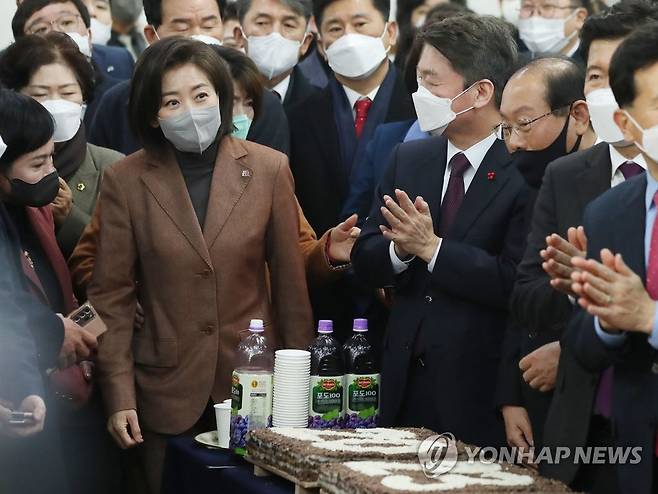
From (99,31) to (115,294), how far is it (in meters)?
3.40

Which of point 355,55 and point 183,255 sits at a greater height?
point 355,55

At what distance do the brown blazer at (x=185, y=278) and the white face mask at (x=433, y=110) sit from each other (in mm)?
516

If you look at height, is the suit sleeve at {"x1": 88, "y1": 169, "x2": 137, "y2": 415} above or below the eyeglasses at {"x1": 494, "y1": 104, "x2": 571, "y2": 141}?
below

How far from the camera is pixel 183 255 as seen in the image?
4180mm

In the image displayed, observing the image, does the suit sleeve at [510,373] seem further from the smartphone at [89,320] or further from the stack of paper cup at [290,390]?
the smartphone at [89,320]

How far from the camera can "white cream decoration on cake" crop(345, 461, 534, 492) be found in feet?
9.50

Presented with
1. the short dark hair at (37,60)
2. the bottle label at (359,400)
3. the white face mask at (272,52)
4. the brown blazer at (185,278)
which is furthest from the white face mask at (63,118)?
the bottle label at (359,400)

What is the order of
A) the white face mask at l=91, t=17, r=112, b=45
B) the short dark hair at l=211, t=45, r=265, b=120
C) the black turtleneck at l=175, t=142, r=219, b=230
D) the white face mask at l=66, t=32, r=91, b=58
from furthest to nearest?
the white face mask at l=91, t=17, r=112, b=45
the white face mask at l=66, t=32, r=91, b=58
the short dark hair at l=211, t=45, r=265, b=120
the black turtleneck at l=175, t=142, r=219, b=230

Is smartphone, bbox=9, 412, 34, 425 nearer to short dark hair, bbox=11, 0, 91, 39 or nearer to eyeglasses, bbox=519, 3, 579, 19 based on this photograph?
short dark hair, bbox=11, 0, 91, 39

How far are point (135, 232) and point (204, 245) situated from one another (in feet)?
0.84

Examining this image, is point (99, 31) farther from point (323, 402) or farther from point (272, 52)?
point (323, 402)

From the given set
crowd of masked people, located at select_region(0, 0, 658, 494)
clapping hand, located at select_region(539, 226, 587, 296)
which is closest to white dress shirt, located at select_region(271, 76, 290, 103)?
crowd of masked people, located at select_region(0, 0, 658, 494)

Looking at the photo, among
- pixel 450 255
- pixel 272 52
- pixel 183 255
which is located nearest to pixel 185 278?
pixel 183 255

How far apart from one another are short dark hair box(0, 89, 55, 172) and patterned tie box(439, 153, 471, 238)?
136 cm
